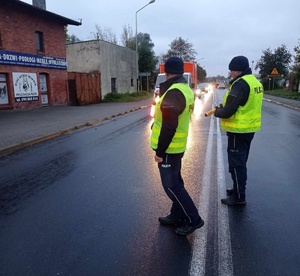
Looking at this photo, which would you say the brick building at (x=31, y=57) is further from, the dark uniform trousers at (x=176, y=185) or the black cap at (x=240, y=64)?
the dark uniform trousers at (x=176, y=185)

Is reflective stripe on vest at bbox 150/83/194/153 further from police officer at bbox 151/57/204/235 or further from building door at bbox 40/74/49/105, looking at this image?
building door at bbox 40/74/49/105

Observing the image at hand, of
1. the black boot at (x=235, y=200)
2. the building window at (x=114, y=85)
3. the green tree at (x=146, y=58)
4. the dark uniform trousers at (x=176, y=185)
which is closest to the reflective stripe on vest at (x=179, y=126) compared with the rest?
the dark uniform trousers at (x=176, y=185)

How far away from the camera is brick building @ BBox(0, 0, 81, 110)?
58.6ft

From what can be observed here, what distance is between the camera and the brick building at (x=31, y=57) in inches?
704

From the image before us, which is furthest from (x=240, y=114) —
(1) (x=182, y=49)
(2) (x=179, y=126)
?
(1) (x=182, y=49)

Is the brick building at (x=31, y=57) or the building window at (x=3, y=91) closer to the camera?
the building window at (x=3, y=91)

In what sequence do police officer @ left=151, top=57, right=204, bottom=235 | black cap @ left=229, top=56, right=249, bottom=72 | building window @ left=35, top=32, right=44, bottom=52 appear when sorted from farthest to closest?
1. building window @ left=35, top=32, right=44, bottom=52
2. black cap @ left=229, top=56, right=249, bottom=72
3. police officer @ left=151, top=57, right=204, bottom=235

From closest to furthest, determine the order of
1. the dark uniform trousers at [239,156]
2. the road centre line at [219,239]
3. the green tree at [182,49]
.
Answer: the road centre line at [219,239] → the dark uniform trousers at [239,156] → the green tree at [182,49]

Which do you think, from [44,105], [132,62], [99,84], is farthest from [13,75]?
[132,62]

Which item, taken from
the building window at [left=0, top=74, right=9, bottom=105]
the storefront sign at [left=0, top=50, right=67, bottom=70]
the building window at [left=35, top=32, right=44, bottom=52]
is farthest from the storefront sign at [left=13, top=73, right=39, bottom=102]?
the building window at [left=35, top=32, right=44, bottom=52]

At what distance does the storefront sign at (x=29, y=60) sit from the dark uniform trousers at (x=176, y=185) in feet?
55.8

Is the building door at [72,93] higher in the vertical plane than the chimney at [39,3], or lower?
lower

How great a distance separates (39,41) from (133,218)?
20.3 m

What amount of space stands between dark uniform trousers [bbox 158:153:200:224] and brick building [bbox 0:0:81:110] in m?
16.6
